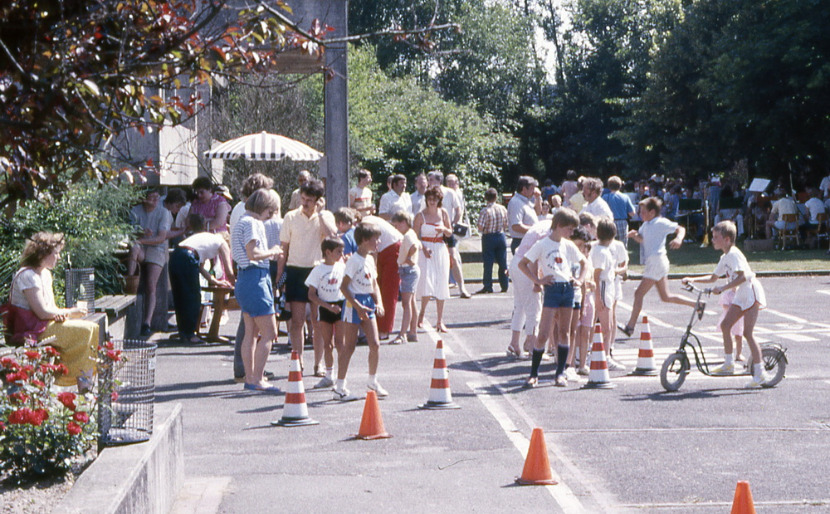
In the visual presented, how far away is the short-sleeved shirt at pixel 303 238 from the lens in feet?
36.3

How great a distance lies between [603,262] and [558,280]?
1506 mm

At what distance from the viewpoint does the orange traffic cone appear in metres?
8.37

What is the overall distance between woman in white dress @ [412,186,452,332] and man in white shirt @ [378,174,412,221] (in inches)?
72.7

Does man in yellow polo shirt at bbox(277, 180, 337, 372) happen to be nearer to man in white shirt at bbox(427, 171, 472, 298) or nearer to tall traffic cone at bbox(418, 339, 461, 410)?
tall traffic cone at bbox(418, 339, 461, 410)

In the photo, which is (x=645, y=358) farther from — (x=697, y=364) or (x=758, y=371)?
(x=758, y=371)

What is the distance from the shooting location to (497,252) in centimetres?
1928

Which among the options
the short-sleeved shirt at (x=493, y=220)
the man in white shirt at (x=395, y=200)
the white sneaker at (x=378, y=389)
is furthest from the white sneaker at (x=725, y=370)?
the short-sleeved shirt at (x=493, y=220)

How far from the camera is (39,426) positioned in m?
5.92

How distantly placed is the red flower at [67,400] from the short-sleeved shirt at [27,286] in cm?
288

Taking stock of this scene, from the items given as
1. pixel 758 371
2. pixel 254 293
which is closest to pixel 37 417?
pixel 254 293

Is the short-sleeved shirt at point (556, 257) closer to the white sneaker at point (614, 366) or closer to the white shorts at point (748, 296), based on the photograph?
the white shorts at point (748, 296)

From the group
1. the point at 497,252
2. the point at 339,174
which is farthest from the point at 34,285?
the point at 497,252

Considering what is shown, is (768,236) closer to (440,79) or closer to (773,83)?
(773,83)

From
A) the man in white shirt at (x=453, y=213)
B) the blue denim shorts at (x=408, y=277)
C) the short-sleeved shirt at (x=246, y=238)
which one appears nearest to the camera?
the short-sleeved shirt at (x=246, y=238)
